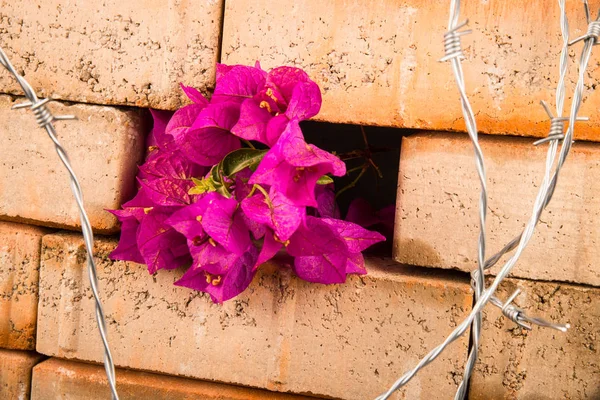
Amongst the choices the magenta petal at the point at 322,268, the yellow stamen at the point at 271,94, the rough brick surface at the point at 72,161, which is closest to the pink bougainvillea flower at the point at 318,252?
the magenta petal at the point at 322,268

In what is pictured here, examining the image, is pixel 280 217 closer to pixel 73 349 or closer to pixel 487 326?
pixel 487 326

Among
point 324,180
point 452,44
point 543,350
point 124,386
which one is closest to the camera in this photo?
point 452,44

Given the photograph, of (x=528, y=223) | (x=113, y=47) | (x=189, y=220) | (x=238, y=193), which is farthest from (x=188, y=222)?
(x=528, y=223)

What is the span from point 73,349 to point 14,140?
49 centimetres

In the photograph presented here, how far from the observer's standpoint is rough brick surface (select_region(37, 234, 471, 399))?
1257mm

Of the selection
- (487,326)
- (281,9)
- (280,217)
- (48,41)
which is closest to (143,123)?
(48,41)

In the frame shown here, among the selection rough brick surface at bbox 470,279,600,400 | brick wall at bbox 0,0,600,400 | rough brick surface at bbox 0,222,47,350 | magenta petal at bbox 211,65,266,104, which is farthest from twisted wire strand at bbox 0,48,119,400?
rough brick surface at bbox 470,279,600,400

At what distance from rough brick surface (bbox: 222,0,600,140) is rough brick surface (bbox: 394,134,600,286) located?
4 cm

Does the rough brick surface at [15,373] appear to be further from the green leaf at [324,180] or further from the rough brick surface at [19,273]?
the green leaf at [324,180]

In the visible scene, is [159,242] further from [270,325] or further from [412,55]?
[412,55]

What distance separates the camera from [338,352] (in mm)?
1281

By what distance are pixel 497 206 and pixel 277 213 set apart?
474 mm

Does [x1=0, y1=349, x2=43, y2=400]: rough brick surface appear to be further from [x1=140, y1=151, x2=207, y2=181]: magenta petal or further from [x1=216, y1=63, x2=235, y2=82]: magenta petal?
[x1=216, y1=63, x2=235, y2=82]: magenta petal

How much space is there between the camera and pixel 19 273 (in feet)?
4.54
